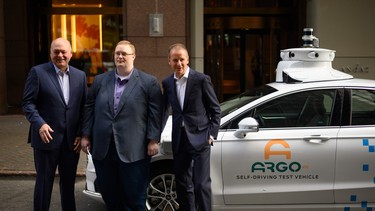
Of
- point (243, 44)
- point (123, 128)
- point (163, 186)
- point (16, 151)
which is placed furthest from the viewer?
point (243, 44)

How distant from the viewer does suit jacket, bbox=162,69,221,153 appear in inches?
177

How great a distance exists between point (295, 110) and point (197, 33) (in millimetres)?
7361

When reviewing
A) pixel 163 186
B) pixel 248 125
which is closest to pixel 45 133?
pixel 163 186

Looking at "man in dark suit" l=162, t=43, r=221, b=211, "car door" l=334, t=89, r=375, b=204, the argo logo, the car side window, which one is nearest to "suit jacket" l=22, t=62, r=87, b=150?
"man in dark suit" l=162, t=43, r=221, b=211

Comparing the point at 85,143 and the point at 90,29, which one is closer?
the point at 85,143

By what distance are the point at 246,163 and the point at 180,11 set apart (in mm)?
7719

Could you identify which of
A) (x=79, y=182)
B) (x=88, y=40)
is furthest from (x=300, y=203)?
(x=88, y=40)

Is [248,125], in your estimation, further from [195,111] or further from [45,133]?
[45,133]

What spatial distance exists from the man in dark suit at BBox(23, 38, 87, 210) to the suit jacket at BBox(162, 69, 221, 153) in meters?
0.85

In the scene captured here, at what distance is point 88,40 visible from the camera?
15398 millimetres

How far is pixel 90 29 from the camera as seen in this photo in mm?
15227

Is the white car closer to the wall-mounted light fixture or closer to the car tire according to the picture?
the car tire

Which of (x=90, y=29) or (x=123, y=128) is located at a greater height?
Answer: (x=90, y=29)

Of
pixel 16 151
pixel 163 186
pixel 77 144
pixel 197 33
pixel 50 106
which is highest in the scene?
pixel 197 33
